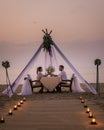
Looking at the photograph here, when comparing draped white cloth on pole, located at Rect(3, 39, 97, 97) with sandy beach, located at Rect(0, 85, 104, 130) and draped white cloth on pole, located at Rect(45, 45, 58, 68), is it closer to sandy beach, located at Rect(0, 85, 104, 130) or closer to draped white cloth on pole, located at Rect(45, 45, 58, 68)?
draped white cloth on pole, located at Rect(45, 45, 58, 68)

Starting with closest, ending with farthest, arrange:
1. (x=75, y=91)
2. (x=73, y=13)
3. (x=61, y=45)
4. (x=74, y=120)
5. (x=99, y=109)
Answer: (x=74, y=120)
(x=99, y=109)
(x=75, y=91)
(x=73, y=13)
(x=61, y=45)

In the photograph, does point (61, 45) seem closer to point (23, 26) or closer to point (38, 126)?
point (23, 26)

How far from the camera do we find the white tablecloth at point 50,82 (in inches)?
554

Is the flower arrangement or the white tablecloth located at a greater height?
the flower arrangement

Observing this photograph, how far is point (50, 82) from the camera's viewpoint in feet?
46.1

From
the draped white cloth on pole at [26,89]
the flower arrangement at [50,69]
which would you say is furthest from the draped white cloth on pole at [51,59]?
the draped white cloth on pole at [26,89]

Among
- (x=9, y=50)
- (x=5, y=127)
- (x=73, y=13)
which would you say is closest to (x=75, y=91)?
(x=73, y=13)

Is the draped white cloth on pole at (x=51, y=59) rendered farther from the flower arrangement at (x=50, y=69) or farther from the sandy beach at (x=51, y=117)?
the sandy beach at (x=51, y=117)

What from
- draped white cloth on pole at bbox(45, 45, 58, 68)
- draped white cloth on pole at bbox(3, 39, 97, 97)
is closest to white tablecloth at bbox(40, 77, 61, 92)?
draped white cloth on pole at bbox(3, 39, 97, 97)

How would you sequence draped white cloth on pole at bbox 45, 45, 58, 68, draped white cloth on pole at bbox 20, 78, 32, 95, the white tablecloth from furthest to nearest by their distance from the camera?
draped white cloth on pole at bbox 45, 45, 58, 68 → the white tablecloth → draped white cloth on pole at bbox 20, 78, 32, 95

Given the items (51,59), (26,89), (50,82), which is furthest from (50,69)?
(26,89)

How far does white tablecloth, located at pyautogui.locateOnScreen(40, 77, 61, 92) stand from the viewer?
1406 cm

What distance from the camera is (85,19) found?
18.5 meters

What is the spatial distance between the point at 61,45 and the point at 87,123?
13.5 m
